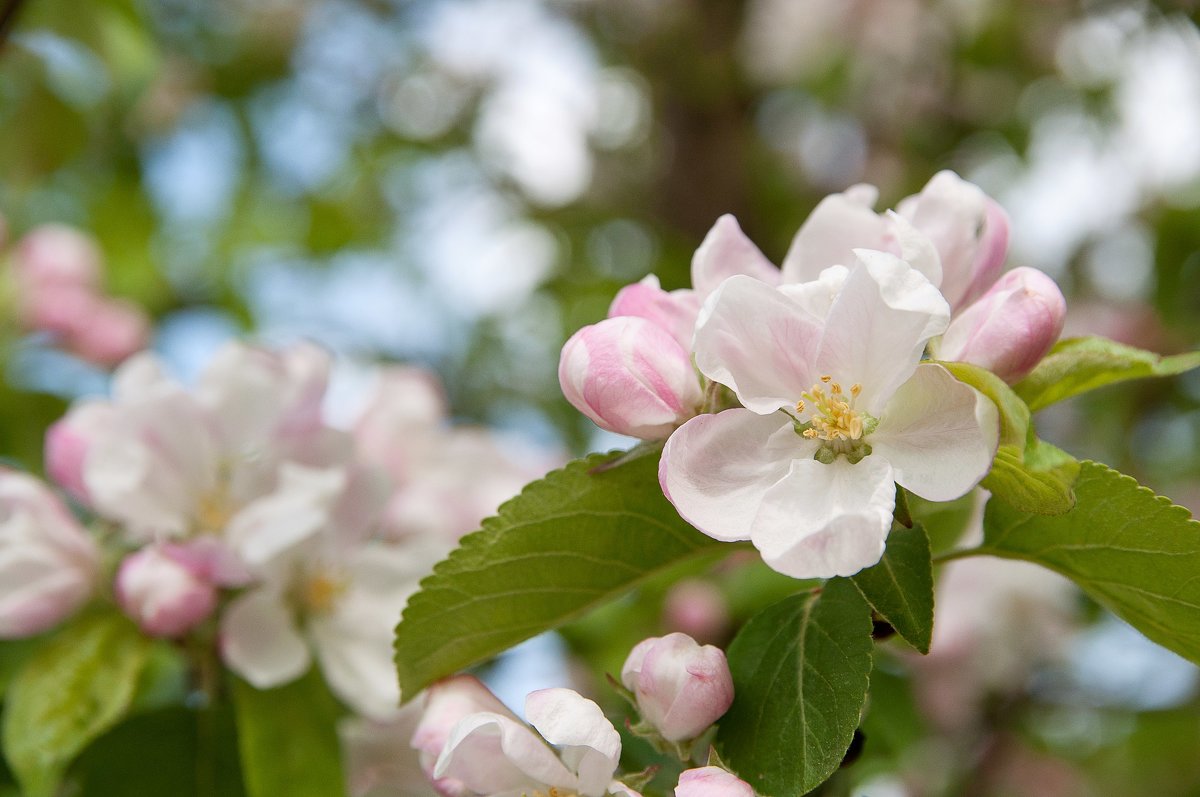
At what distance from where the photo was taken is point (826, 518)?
28.9 inches

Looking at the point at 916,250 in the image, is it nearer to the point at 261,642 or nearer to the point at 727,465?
the point at 727,465

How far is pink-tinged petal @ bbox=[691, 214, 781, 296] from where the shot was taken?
893mm

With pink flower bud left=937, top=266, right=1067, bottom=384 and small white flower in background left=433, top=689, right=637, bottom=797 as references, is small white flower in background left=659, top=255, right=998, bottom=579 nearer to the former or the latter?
pink flower bud left=937, top=266, right=1067, bottom=384

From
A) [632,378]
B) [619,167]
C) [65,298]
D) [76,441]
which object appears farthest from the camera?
[619,167]

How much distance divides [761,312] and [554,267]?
2862 mm

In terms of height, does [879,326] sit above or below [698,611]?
above

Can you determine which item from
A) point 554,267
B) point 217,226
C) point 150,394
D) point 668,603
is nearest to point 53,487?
point 150,394

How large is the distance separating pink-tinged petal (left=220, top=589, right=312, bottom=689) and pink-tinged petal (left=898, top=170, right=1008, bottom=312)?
0.71 m

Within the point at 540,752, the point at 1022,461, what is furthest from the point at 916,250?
the point at 540,752

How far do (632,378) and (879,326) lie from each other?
6.7 inches

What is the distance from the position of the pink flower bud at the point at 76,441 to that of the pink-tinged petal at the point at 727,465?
2.29ft

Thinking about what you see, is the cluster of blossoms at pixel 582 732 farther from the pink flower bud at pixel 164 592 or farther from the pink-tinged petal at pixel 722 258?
the pink flower bud at pixel 164 592

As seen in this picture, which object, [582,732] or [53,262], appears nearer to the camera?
[582,732]

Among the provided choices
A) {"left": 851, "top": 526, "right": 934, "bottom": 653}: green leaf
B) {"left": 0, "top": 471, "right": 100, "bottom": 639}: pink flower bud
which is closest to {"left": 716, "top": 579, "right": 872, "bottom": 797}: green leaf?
{"left": 851, "top": 526, "right": 934, "bottom": 653}: green leaf
